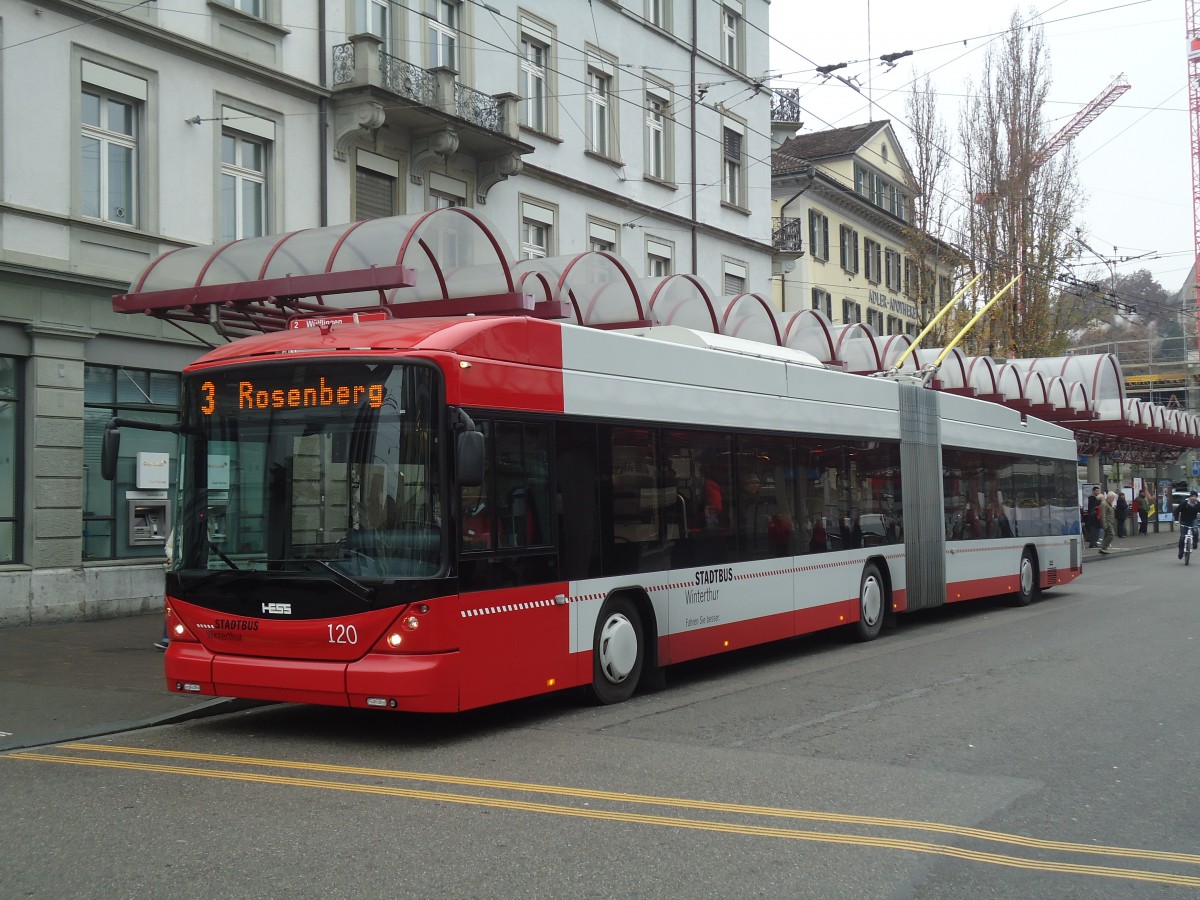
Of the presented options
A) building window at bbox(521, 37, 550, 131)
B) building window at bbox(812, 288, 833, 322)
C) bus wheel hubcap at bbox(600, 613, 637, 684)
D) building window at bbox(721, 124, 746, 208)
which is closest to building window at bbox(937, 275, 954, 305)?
building window at bbox(812, 288, 833, 322)

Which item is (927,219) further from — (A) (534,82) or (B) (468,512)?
(B) (468,512)

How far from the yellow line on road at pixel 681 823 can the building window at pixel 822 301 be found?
38491 mm

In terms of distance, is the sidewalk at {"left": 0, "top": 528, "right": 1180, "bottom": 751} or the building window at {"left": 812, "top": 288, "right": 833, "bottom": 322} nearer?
the sidewalk at {"left": 0, "top": 528, "right": 1180, "bottom": 751}

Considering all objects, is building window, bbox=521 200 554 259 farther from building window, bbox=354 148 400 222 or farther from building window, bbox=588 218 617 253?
building window, bbox=354 148 400 222

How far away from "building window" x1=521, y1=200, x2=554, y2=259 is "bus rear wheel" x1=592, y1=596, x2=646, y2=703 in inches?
615

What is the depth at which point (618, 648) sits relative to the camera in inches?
404

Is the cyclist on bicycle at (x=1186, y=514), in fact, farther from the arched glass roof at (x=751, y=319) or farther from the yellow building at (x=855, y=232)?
the arched glass roof at (x=751, y=319)

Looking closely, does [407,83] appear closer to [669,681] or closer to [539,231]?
[539,231]

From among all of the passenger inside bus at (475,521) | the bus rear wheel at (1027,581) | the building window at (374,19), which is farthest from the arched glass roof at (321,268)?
the bus rear wheel at (1027,581)

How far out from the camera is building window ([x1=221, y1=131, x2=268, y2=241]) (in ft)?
63.2

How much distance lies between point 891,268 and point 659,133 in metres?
25.5

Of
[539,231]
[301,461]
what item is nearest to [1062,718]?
[301,461]

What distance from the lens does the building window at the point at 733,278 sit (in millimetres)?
33031

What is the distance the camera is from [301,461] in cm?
850
